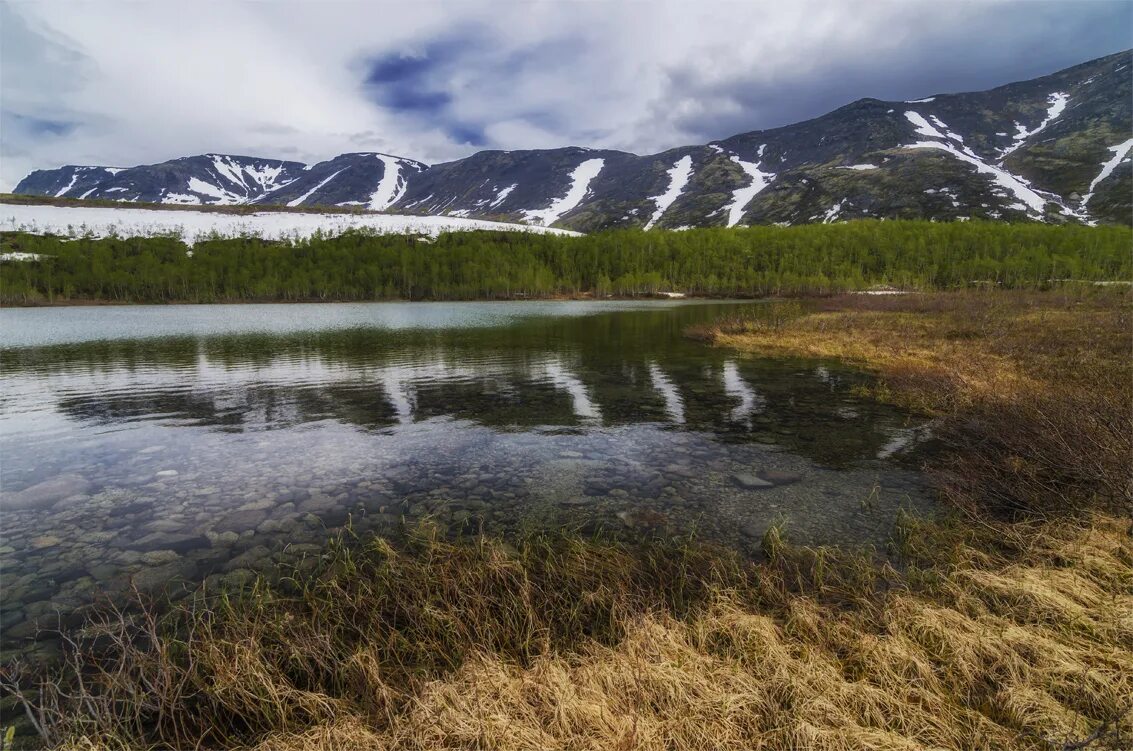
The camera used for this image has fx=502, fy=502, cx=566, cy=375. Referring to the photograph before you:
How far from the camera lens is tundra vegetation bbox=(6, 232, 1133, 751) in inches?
172

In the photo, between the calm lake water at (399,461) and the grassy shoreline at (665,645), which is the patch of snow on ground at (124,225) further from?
the grassy shoreline at (665,645)

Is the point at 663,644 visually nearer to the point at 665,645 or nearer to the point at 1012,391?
the point at 665,645

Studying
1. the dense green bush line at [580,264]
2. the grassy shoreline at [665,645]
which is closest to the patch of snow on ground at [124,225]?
the dense green bush line at [580,264]

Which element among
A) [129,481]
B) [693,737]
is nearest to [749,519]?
[693,737]

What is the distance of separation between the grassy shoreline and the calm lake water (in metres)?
1.34

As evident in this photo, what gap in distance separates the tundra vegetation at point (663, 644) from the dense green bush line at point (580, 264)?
5239 inches

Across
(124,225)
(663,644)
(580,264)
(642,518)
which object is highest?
(124,225)

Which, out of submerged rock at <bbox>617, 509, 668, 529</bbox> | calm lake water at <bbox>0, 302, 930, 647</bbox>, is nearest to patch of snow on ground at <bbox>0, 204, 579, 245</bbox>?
calm lake water at <bbox>0, 302, 930, 647</bbox>

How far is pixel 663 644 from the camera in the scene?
5.62m

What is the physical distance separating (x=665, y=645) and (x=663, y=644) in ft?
0.09

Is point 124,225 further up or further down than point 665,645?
further up

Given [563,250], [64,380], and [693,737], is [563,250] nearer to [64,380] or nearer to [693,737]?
[64,380]

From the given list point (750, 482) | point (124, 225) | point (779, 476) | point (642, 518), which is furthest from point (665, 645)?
point (124, 225)

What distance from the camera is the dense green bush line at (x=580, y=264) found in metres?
120
